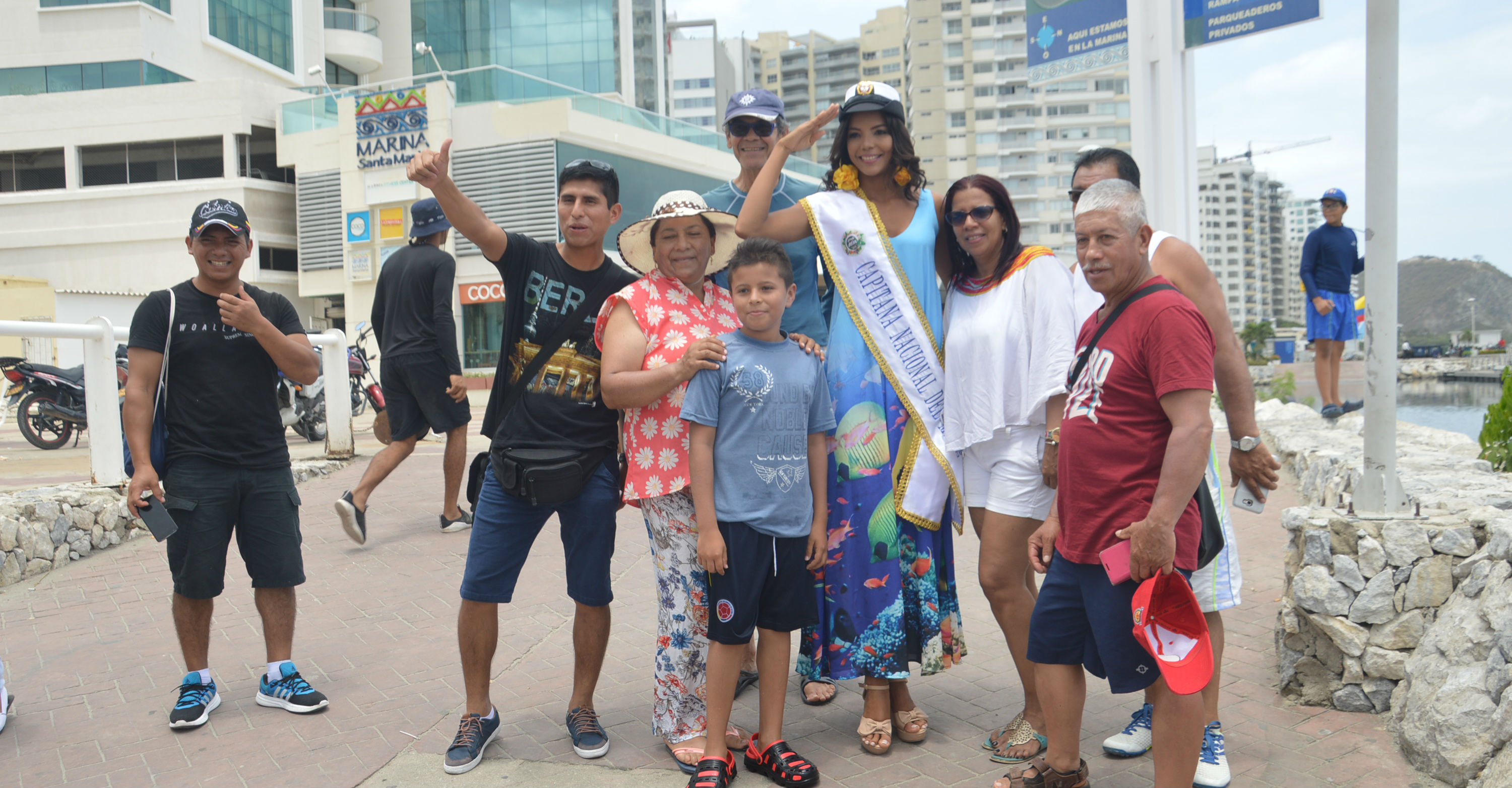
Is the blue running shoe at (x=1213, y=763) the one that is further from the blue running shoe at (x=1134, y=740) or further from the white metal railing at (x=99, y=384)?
the white metal railing at (x=99, y=384)

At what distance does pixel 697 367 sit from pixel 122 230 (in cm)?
3930

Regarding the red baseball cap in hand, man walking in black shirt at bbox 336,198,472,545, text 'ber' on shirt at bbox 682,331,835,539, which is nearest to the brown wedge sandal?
text 'ber' on shirt at bbox 682,331,835,539

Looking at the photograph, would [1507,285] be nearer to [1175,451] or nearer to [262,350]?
[1175,451]

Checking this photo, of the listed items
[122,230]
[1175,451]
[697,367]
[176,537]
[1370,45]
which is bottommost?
[176,537]

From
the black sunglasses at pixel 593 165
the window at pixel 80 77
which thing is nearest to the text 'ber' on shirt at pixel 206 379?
the black sunglasses at pixel 593 165

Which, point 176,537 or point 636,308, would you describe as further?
point 176,537

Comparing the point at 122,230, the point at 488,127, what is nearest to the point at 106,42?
the point at 122,230

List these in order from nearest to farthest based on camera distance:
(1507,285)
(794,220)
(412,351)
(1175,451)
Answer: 1. (1175,451)
2. (794,220)
3. (412,351)
4. (1507,285)

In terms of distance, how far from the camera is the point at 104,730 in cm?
374

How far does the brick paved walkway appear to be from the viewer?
3.27m

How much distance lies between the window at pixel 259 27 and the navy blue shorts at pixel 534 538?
4192 cm

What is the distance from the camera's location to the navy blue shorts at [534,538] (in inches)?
134

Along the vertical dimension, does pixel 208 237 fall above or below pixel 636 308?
above

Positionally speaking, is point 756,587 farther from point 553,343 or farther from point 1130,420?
point 1130,420
